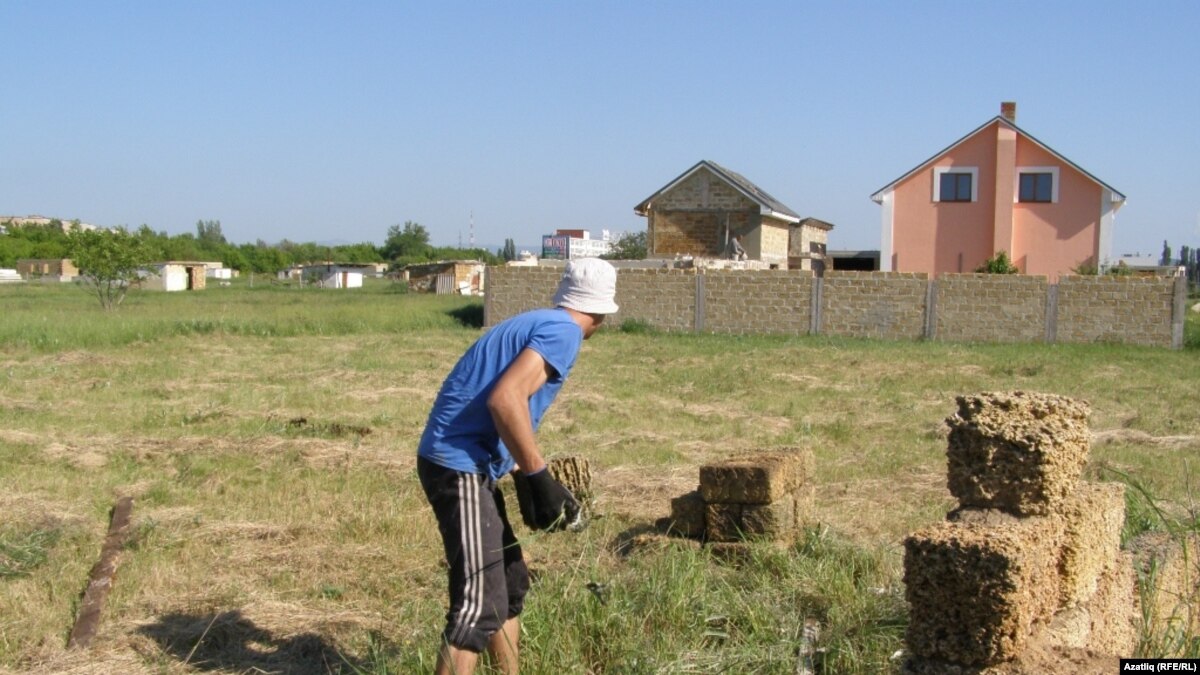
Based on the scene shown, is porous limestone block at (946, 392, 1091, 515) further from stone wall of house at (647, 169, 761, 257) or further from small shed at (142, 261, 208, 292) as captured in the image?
small shed at (142, 261, 208, 292)

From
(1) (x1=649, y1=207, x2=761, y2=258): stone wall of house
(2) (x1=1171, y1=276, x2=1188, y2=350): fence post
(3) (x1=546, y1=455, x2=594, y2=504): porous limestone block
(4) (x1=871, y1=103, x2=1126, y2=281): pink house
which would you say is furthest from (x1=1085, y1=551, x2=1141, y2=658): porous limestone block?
(4) (x1=871, y1=103, x2=1126, y2=281): pink house

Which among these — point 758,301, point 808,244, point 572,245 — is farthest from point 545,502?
point 572,245

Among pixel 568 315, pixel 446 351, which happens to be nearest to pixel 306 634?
pixel 568 315

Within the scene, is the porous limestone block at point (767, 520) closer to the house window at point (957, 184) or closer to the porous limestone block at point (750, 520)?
the porous limestone block at point (750, 520)

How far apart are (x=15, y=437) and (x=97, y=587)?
5400 millimetres

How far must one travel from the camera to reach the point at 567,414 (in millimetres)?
12320

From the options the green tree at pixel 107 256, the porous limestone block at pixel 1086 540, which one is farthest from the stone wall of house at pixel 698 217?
the porous limestone block at pixel 1086 540

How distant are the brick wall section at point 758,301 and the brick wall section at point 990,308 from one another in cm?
286

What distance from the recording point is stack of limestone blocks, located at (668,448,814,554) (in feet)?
19.0

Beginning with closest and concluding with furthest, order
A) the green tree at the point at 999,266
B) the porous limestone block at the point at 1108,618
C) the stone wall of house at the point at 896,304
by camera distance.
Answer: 1. the porous limestone block at the point at 1108,618
2. the stone wall of house at the point at 896,304
3. the green tree at the point at 999,266

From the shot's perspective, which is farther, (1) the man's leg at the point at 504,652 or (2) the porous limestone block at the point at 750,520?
(2) the porous limestone block at the point at 750,520

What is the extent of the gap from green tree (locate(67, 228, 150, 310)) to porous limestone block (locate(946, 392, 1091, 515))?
34.7 meters

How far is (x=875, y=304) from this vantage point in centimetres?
2353

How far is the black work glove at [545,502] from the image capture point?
12.3 ft
